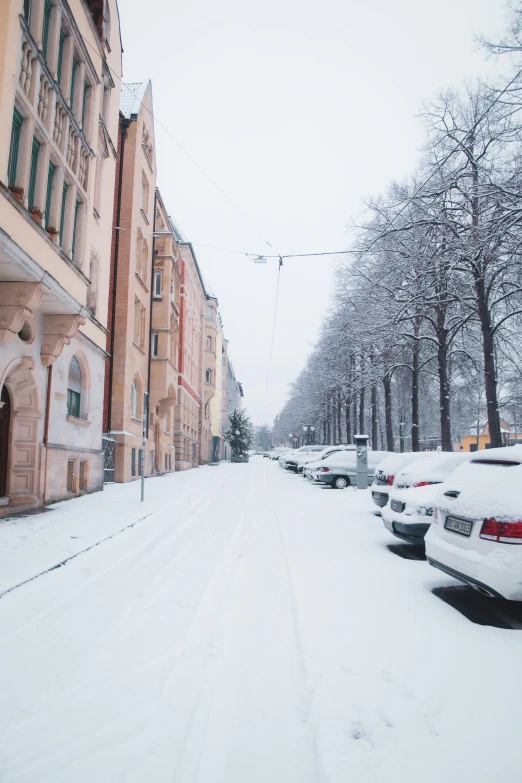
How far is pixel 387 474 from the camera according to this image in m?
10.3

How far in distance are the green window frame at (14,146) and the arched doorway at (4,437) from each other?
448 centimetres

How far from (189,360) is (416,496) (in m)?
35.9

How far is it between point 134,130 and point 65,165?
12.1 metres

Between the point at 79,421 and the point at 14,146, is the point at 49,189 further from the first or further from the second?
the point at 79,421

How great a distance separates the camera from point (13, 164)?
397 inches

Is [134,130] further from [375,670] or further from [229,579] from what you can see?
[375,670]

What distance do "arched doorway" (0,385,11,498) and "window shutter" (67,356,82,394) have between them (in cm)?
300

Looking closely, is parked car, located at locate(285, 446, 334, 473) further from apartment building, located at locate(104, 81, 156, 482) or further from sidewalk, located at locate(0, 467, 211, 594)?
sidewalk, located at locate(0, 467, 211, 594)

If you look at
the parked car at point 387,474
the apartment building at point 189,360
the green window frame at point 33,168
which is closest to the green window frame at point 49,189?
the green window frame at point 33,168

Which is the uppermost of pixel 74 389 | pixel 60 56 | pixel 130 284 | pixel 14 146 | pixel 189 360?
pixel 60 56

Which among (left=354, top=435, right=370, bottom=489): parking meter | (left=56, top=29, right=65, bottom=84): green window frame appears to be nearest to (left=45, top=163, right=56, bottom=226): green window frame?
(left=56, top=29, right=65, bottom=84): green window frame

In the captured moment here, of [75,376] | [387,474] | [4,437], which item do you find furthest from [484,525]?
[75,376]

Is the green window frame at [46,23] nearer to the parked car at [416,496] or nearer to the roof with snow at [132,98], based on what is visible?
the parked car at [416,496]

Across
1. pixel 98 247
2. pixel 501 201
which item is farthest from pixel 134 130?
pixel 501 201
